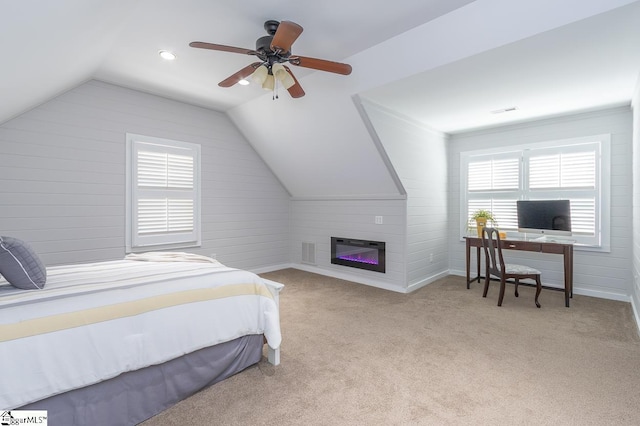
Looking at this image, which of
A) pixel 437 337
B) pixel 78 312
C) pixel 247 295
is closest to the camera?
pixel 78 312

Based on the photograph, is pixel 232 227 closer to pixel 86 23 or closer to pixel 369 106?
pixel 369 106

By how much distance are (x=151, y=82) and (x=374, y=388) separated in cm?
424

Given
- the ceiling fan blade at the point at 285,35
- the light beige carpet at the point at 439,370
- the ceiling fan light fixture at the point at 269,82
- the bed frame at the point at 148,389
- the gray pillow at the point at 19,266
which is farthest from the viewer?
the ceiling fan light fixture at the point at 269,82

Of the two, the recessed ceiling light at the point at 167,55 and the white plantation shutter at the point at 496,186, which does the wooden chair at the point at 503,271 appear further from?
the recessed ceiling light at the point at 167,55

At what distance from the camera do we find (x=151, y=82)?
13.2ft

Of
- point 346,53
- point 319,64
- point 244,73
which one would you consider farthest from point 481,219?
point 244,73

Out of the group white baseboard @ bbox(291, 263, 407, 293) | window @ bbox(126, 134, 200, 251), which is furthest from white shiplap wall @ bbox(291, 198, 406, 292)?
window @ bbox(126, 134, 200, 251)

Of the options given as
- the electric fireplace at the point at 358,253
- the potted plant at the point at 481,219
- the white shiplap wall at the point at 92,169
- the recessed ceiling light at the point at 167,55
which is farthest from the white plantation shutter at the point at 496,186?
the recessed ceiling light at the point at 167,55

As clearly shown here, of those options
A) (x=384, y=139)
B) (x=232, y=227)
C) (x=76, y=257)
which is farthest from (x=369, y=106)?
(x=76, y=257)

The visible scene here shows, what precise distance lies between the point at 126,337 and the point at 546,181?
541 cm

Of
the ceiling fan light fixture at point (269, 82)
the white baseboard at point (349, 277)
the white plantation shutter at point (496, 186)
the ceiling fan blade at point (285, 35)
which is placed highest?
the ceiling fan blade at point (285, 35)

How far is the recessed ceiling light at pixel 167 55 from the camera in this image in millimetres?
3234

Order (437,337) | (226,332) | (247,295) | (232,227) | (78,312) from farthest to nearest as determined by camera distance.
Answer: (232,227)
(437,337)
(247,295)
(226,332)
(78,312)

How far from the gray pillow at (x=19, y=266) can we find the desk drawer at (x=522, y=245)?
4888 millimetres
